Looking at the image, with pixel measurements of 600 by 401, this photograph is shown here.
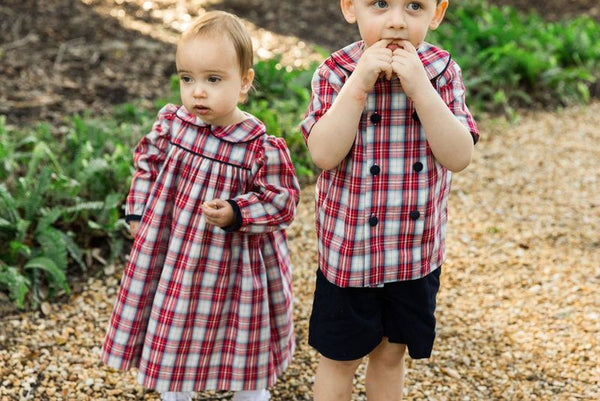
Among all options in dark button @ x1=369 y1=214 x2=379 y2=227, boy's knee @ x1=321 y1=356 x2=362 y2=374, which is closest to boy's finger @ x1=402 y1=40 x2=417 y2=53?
dark button @ x1=369 y1=214 x2=379 y2=227

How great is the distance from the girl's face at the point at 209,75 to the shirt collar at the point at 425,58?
15.1 inches

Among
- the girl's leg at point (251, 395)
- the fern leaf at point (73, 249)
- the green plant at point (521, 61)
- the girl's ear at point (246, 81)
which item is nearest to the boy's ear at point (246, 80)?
the girl's ear at point (246, 81)

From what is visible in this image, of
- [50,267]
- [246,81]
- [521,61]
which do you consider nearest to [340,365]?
[246,81]

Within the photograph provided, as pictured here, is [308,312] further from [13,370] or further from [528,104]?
[528,104]

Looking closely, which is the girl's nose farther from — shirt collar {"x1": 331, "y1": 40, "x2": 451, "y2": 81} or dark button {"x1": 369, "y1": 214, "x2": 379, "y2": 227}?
dark button {"x1": 369, "y1": 214, "x2": 379, "y2": 227}

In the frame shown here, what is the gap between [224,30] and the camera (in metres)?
2.57

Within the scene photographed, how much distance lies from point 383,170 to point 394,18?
0.44 metres

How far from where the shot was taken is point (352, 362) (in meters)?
2.66

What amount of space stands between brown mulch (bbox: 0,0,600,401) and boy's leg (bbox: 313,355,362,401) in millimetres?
541

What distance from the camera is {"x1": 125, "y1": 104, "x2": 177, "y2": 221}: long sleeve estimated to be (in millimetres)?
2773

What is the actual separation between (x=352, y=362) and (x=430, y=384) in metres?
0.78

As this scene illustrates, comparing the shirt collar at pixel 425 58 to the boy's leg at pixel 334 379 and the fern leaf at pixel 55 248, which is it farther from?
the fern leaf at pixel 55 248

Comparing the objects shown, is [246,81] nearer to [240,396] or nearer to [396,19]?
[396,19]

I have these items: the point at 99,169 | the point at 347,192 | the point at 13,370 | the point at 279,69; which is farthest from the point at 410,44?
the point at 279,69
